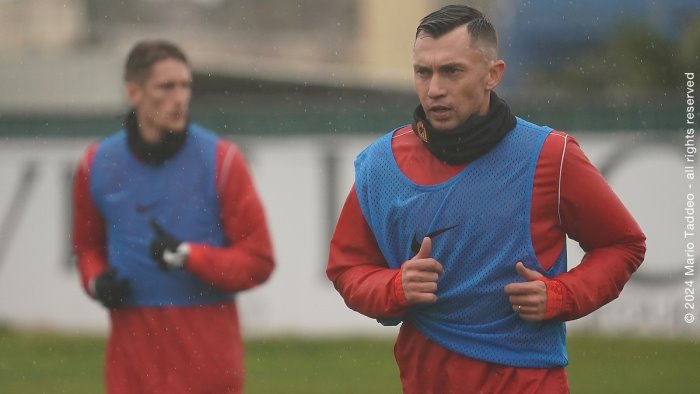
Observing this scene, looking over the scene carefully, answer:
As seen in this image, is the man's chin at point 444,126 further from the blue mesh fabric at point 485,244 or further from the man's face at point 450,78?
the blue mesh fabric at point 485,244

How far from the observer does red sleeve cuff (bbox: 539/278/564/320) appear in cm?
410

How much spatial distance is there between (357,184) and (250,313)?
8.71 m

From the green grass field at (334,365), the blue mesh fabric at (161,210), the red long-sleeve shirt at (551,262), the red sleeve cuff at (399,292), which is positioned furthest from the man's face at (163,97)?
the green grass field at (334,365)

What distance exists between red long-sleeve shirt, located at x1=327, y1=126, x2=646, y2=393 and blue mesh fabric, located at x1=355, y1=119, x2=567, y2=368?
0.13 feet

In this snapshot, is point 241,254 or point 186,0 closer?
point 241,254

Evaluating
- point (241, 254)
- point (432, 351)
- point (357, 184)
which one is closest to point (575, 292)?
point (432, 351)

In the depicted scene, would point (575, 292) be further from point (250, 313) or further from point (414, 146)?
point (250, 313)

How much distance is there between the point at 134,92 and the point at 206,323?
42.3 inches

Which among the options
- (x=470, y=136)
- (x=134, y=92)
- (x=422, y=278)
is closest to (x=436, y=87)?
(x=470, y=136)

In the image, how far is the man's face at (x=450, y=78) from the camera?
4176mm

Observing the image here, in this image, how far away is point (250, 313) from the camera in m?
13.0

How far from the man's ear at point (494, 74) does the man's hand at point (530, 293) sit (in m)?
0.59

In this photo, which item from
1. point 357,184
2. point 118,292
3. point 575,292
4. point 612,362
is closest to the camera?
point 575,292

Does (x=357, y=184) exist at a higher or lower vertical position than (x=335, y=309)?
higher
